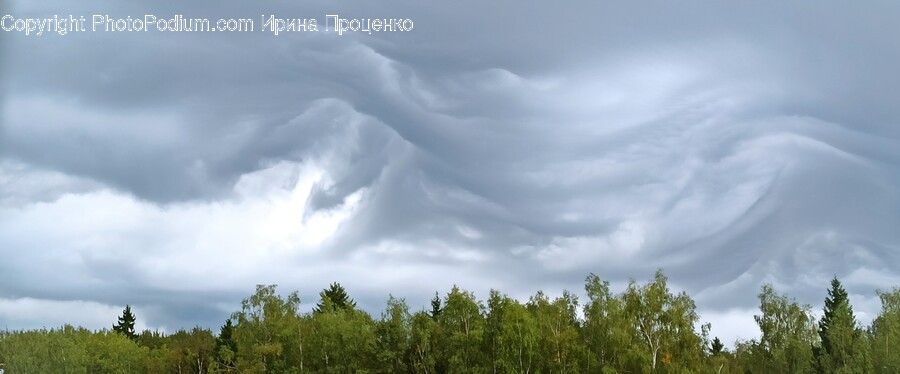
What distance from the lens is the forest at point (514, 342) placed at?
61594mm

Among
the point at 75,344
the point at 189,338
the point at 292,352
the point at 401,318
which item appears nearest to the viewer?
the point at 401,318

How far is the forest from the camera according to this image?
202ft

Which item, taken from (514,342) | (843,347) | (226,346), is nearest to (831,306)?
(843,347)

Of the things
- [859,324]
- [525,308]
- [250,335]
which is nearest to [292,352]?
[250,335]

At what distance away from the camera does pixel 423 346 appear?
68625 millimetres

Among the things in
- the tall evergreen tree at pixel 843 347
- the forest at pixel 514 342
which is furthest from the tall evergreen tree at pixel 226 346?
the tall evergreen tree at pixel 843 347

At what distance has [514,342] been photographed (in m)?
63.9

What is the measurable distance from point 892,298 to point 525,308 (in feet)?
124

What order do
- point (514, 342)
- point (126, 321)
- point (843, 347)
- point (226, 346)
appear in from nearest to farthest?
point (514, 342)
point (843, 347)
point (226, 346)
point (126, 321)

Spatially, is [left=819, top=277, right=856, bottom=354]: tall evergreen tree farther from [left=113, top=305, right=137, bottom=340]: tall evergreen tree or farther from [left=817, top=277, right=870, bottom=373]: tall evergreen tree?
[left=113, top=305, right=137, bottom=340]: tall evergreen tree

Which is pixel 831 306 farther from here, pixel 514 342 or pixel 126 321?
pixel 126 321

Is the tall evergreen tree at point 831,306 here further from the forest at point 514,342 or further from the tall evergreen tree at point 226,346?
the tall evergreen tree at point 226,346

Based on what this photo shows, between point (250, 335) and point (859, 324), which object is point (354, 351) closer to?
point (250, 335)

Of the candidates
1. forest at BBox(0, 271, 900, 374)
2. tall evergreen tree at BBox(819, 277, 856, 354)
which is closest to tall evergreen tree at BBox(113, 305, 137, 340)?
forest at BBox(0, 271, 900, 374)
